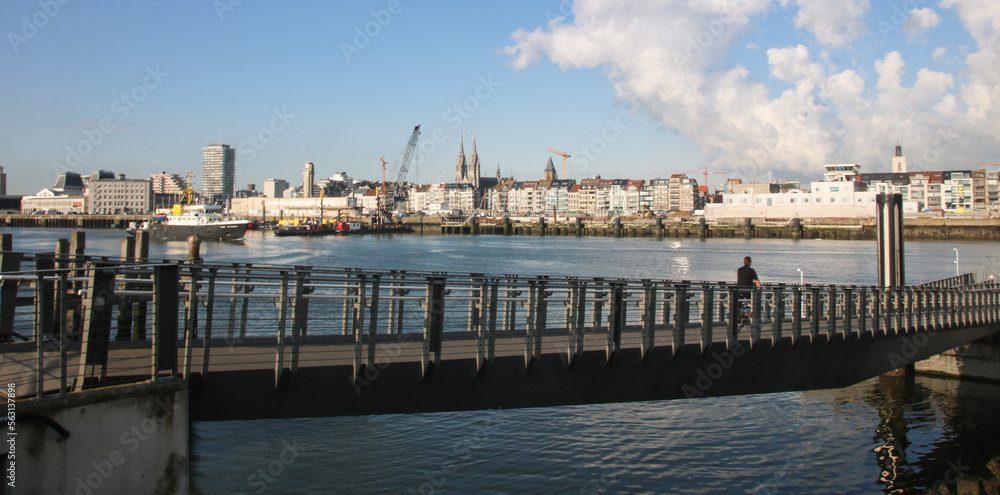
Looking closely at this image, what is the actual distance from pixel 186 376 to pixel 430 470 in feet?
20.4

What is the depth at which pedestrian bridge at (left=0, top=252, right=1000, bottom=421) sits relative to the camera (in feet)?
23.4

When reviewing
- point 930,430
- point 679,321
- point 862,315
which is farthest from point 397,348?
point 930,430

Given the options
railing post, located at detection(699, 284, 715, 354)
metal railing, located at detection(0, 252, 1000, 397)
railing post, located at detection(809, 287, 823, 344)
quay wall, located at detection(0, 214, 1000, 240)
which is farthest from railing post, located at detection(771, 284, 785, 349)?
quay wall, located at detection(0, 214, 1000, 240)

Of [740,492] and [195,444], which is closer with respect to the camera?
[740,492]

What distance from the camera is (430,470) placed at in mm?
12734

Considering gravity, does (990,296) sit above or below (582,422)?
above

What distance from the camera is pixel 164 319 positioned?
23.2 ft

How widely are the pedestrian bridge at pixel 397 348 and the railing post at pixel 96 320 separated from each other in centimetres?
1

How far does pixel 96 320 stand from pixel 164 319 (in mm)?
589

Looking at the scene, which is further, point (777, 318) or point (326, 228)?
point (326, 228)

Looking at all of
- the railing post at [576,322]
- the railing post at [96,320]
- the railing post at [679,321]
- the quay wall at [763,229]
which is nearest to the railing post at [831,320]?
the railing post at [679,321]

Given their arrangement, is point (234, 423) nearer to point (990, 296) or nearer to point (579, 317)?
point (579, 317)

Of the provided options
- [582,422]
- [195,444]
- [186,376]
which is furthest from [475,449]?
[186,376]

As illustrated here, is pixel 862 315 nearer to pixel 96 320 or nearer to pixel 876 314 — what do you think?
pixel 876 314
